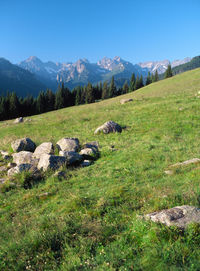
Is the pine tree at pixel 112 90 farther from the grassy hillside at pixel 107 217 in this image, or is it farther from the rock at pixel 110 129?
the grassy hillside at pixel 107 217

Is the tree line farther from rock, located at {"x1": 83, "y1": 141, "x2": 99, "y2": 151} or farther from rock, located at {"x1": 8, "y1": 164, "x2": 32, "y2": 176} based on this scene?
rock, located at {"x1": 8, "y1": 164, "x2": 32, "y2": 176}

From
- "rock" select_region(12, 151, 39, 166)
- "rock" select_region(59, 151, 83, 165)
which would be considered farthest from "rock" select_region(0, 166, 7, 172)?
"rock" select_region(59, 151, 83, 165)

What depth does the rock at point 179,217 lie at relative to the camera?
414 cm

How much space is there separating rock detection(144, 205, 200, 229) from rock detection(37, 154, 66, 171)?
6849 millimetres

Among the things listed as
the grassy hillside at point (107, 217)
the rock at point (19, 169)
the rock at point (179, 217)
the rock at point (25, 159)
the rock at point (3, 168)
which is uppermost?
the rock at point (25, 159)

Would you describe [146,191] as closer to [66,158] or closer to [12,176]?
[66,158]

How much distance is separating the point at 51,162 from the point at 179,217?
767 centimetres

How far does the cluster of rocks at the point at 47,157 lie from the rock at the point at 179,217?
6815 millimetres

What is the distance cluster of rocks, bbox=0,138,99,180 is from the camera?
10.1 meters

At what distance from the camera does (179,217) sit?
435cm

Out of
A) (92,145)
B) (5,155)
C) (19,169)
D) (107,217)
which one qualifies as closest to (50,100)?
(5,155)

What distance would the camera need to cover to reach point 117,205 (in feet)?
19.6

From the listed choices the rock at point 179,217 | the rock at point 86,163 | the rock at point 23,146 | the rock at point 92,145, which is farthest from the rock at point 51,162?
the rock at point 179,217

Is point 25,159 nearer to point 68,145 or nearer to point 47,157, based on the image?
point 47,157
